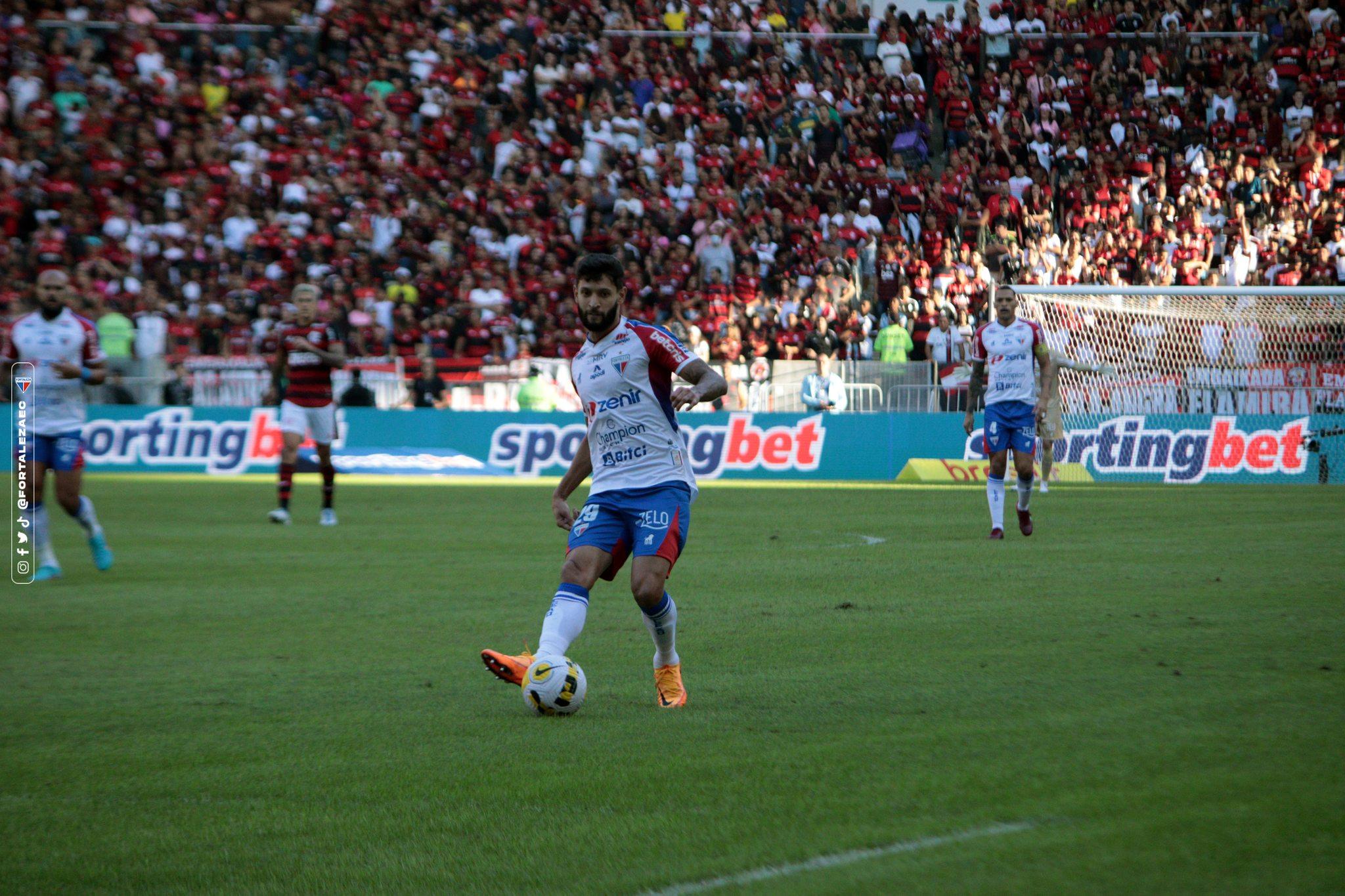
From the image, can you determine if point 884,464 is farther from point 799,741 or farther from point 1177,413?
point 799,741

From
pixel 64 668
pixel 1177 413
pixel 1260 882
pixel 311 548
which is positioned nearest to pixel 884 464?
pixel 1177 413

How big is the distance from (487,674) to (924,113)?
2620 centimetres

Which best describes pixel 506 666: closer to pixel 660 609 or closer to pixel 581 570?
pixel 581 570

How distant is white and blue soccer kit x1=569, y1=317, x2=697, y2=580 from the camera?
250 inches

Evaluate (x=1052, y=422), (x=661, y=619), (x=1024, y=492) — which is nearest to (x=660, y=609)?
(x=661, y=619)

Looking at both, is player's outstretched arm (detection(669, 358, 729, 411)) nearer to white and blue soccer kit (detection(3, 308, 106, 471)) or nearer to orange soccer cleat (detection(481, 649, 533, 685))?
orange soccer cleat (detection(481, 649, 533, 685))

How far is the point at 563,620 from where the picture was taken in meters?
6.07

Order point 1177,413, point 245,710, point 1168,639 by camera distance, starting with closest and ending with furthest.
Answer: point 245,710 → point 1168,639 → point 1177,413

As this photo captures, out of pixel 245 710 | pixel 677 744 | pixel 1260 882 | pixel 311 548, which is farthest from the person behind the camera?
pixel 311 548

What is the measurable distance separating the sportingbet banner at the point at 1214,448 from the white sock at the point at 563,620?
18251 mm

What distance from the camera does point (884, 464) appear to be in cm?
2505

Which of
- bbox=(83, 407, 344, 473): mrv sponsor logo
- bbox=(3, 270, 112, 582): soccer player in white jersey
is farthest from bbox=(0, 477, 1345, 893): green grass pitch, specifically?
bbox=(83, 407, 344, 473): mrv sponsor logo

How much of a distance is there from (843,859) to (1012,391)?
432 inches

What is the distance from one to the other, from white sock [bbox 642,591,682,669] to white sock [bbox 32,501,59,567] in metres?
6.94
